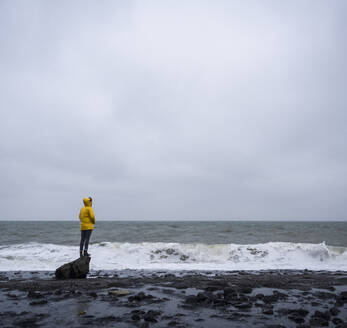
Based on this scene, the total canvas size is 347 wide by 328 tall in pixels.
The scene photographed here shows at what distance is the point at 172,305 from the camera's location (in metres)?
5.86

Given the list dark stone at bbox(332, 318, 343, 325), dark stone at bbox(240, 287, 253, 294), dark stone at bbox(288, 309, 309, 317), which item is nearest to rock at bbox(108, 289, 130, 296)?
dark stone at bbox(240, 287, 253, 294)

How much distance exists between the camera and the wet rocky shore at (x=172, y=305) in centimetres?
477

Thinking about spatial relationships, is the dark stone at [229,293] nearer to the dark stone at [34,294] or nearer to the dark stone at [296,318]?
the dark stone at [296,318]

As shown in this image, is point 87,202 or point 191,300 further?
point 87,202

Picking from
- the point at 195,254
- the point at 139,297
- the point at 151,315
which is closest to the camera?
the point at 151,315

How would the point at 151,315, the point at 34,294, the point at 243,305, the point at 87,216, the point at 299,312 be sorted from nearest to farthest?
the point at 151,315 < the point at 299,312 < the point at 243,305 < the point at 34,294 < the point at 87,216

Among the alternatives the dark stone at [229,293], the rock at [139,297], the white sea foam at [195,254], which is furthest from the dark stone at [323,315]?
the white sea foam at [195,254]

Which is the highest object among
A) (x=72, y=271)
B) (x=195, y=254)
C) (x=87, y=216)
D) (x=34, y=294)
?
(x=87, y=216)

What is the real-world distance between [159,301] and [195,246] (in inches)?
654

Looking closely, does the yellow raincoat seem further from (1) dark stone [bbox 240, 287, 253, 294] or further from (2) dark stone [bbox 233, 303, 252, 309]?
(2) dark stone [bbox 233, 303, 252, 309]

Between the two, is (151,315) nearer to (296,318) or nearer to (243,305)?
(243,305)

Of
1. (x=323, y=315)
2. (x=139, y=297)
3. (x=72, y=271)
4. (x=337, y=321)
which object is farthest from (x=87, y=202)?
(x=337, y=321)

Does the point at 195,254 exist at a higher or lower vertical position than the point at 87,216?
lower

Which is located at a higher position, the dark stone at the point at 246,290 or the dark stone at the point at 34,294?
the dark stone at the point at 246,290
